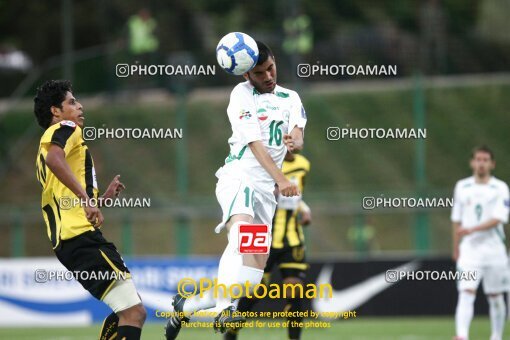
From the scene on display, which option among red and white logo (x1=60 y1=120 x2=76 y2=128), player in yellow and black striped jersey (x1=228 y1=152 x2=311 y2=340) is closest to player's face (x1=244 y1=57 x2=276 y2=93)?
red and white logo (x1=60 y1=120 x2=76 y2=128)

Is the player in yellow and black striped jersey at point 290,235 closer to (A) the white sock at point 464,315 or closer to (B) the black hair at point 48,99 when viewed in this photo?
(A) the white sock at point 464,315

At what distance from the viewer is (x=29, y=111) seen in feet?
72.3

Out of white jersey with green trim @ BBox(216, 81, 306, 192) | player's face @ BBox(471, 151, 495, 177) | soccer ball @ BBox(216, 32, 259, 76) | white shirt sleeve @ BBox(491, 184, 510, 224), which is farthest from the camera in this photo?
white shirt sleeve @ BBox(491, 184, 510, 224)

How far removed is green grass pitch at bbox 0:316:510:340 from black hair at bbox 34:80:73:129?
6.02 m

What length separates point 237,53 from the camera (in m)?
8.67

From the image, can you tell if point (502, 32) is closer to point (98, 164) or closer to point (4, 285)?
point (98, 164)

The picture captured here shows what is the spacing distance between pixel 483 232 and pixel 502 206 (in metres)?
0.52

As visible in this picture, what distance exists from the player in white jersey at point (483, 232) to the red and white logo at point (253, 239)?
417 centimetres

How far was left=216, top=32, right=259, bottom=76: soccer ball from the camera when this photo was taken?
28.5 feet

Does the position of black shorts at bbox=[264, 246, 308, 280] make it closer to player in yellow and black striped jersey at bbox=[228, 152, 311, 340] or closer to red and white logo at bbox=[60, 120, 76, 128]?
player in yellow and black striped jersey at bbox=[228, 152, 311, 340]

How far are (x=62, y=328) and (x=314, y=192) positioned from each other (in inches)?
237

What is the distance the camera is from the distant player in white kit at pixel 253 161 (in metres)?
8.83

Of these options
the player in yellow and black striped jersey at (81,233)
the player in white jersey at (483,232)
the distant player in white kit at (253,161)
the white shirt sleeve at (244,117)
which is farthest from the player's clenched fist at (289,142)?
the player in white jersey at (483,232)

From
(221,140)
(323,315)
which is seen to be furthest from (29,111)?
(323,315)
